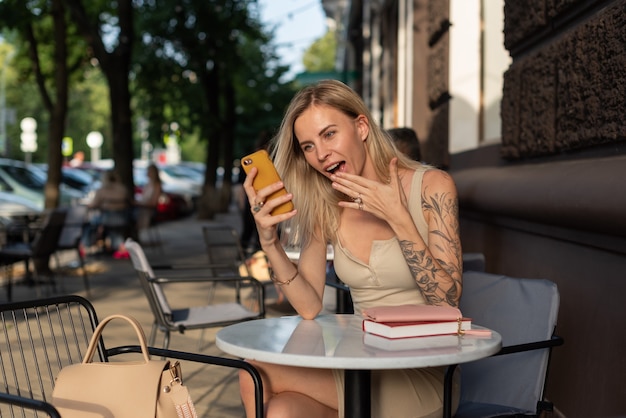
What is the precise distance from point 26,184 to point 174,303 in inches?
402

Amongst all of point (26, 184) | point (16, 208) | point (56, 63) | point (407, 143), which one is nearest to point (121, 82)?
point (56, 63)

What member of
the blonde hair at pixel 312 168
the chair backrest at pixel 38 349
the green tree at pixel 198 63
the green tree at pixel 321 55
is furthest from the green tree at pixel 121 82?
the green tree at pixel 321 55

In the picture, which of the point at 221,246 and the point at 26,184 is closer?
the point at 221,246

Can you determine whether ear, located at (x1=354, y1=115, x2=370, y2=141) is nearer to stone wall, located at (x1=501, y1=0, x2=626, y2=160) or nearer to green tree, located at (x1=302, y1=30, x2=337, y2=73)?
stone wall, located at (x1=501, y1=0, x2=626, y2=160)

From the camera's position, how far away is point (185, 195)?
32.3m

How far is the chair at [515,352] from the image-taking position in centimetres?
356

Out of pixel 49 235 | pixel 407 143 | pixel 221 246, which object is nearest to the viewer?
pixel 407 143

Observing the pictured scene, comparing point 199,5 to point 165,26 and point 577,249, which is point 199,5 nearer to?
point 165,26

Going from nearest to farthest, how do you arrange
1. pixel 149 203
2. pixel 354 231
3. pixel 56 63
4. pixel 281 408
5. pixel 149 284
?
pixel 281 408
pixel 354 231
pixel 149 284
pixel 56 63
pixel 149 203

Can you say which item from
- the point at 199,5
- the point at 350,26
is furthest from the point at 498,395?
the point at 350,26

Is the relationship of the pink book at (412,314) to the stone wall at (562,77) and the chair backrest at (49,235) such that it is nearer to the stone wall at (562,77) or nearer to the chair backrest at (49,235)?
the stone wall at (562,77)

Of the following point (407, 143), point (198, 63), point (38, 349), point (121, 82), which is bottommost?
point (38, 349)

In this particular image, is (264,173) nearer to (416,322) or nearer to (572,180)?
(416,322)

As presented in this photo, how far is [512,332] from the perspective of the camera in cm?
379
